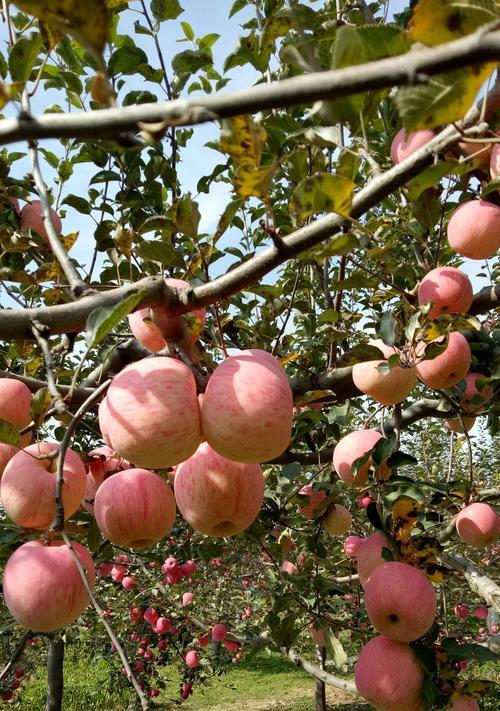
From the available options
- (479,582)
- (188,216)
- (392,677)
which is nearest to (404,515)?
(392,677)

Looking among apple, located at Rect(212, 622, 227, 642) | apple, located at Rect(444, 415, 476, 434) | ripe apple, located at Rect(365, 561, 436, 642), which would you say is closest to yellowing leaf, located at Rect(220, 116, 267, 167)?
ripe apple, located at Rect(365, 561, 436, 642)

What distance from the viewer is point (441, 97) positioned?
50cm

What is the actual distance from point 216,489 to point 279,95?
1.07 meters

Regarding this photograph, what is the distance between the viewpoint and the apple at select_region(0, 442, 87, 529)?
150cm

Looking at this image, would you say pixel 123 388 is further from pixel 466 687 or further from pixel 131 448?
pixel 466 687

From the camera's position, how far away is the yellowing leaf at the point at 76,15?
0.45 m

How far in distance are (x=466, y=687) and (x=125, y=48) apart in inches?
106

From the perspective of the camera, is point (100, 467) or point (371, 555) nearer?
point (100, 467)

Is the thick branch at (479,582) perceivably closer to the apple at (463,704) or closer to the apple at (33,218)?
the apple at (463,704)

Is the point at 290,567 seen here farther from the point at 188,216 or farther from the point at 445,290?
the point at 188,216

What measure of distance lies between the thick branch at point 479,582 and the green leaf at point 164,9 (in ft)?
8.49

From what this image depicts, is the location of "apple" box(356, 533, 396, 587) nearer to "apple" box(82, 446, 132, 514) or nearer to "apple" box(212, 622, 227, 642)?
"apple" box(82, 446, 132, 514)

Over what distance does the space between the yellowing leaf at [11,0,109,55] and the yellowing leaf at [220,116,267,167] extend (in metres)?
0.37

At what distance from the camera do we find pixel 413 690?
1846 mm
